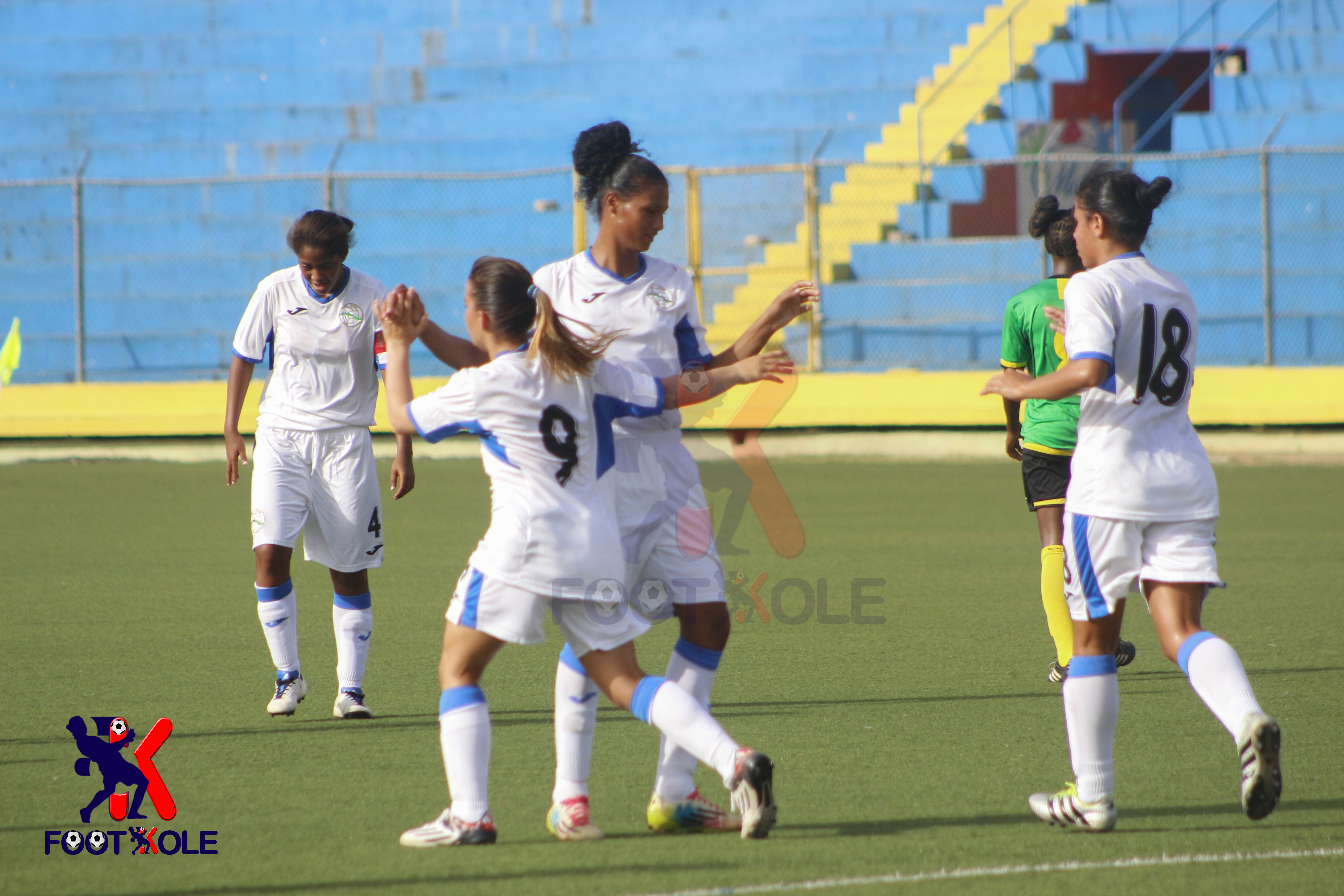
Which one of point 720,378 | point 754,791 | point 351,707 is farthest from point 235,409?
point 754,791

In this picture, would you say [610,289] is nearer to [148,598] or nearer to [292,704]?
[292,704]

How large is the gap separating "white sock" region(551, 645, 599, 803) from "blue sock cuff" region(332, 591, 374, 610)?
182cm

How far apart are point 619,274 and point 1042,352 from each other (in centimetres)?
253

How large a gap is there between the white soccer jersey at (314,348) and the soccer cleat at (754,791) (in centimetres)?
278

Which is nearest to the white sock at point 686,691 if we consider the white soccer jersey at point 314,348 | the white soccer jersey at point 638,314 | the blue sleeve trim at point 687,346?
the white soccer jersey at point 638,314

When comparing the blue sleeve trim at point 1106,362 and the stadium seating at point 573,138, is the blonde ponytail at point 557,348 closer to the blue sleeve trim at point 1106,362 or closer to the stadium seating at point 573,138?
the blue sleeve trim at point 1106,362

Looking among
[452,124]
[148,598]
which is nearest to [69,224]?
[452,124]

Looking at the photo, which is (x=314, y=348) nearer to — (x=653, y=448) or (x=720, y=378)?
(x=653, y=448)

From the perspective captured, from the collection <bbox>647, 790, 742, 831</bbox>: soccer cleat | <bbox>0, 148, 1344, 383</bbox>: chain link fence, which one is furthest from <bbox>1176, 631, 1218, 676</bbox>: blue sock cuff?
<bbox>0, 148, 1344, 383</bbox>: chain link fence

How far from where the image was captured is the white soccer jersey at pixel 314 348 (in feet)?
19.1

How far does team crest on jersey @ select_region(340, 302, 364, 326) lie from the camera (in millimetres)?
5828

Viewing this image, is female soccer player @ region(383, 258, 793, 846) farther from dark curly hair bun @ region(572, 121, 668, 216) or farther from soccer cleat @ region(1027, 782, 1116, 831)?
soccer cleat @ region(1027, 782, 1116, 831)

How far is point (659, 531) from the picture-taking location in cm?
420

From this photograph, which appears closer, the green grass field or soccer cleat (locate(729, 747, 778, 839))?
soccer cleat (locate(729, 747, 778, 839))
